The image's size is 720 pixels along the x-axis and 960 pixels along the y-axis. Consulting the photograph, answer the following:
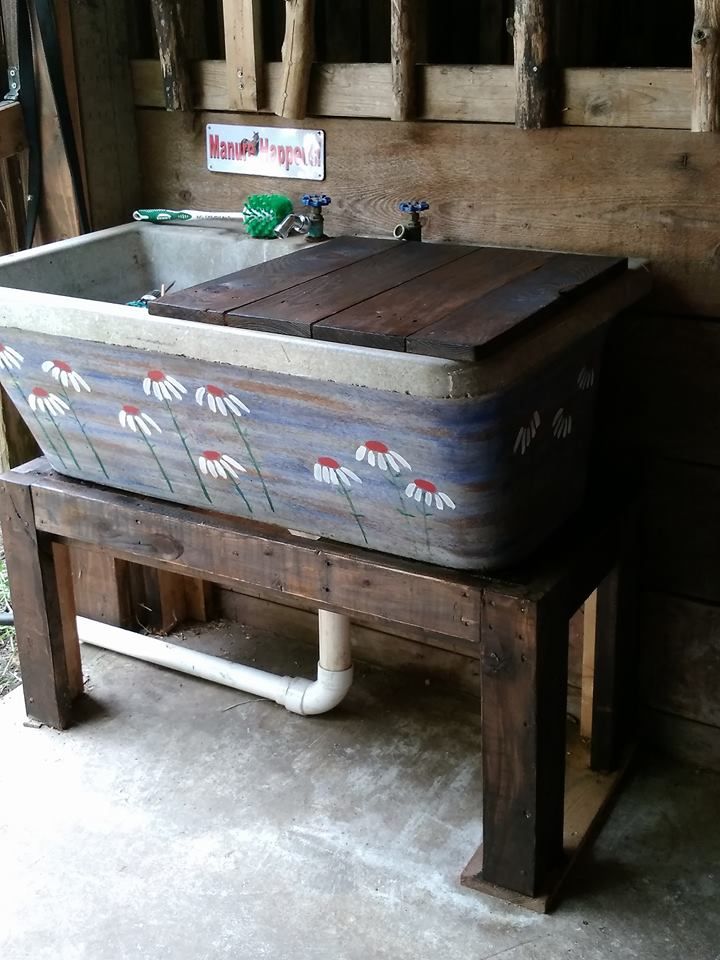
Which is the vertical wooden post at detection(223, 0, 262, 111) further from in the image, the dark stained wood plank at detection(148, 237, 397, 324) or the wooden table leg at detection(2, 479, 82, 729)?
the wooden table leg at detection(2, 479, 82, 729)

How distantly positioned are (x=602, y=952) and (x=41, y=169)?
180 centimetres

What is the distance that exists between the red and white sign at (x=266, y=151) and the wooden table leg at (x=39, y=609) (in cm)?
76

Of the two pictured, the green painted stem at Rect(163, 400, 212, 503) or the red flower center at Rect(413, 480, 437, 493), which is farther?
the green painted stem at Rect(163, 400, 212, 503)

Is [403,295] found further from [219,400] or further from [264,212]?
[264,212]

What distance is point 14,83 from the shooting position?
2203 mm

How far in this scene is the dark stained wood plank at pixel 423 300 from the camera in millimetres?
1452

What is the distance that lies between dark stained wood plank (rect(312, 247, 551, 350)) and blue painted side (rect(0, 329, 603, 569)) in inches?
3.1

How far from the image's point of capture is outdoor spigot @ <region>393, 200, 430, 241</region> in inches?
76.6

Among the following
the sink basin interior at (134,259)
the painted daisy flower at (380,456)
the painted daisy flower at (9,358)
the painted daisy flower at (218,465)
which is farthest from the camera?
the sink basin interior at (134,259)

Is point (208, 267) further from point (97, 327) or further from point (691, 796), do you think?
point (691, 796)

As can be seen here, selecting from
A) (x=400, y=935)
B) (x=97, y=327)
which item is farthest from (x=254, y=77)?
(x=400, y=935)

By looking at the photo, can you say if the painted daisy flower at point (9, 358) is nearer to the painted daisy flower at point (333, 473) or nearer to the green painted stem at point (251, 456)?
the green painted stem at point (251, 456)

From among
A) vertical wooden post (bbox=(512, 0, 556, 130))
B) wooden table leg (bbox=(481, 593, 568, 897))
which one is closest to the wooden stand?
wooden table leg (bbox=(481, 593, 568, 897))

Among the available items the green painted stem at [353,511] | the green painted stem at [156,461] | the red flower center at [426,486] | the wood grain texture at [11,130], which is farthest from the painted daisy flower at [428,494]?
the wood grain texture at [11,130]
